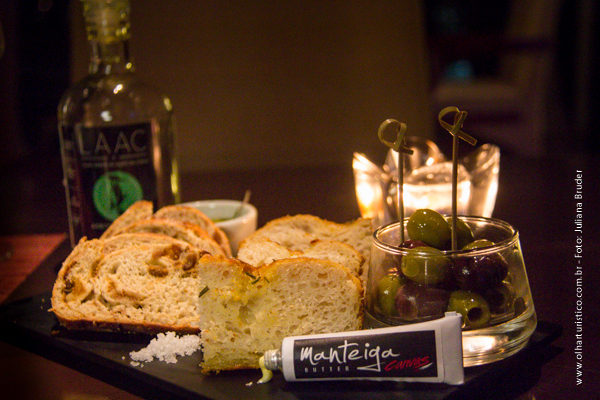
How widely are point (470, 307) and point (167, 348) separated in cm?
44

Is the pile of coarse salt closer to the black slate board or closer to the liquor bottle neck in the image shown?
the black slate board

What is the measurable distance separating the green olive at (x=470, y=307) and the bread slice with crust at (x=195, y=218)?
0.60 m

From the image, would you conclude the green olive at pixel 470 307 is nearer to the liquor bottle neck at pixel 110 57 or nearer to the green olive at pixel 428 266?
the green olive at pixel 428 266

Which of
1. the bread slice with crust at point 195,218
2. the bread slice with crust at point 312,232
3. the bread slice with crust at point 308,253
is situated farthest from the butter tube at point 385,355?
the bread slice with crust at point 195,218

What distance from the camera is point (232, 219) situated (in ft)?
4.36

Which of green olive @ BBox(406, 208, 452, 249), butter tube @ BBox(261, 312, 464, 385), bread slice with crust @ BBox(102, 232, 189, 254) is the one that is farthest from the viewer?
bread slice with crust @ BBox(102, 232, 189, 254)

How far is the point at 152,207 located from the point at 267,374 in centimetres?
65

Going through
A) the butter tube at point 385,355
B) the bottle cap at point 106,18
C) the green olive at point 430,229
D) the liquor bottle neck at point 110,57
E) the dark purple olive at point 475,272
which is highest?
the bottle cap at point 106,18

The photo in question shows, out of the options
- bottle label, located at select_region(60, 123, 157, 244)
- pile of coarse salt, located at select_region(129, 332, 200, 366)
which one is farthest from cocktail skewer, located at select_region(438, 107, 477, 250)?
bottle label, located at select_region(60, 123, 157, 244)

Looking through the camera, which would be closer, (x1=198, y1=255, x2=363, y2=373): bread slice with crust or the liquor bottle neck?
(x1=198, y1=255, x2=363, y2=373): bread slice with crust

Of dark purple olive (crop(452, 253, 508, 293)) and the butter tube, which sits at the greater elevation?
dark purple olive (crop(452, 253, 508, 293))

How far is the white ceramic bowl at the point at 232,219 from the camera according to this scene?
1.30m

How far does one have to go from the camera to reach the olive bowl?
0.73 meters

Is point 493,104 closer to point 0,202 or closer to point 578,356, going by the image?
point 0,202
